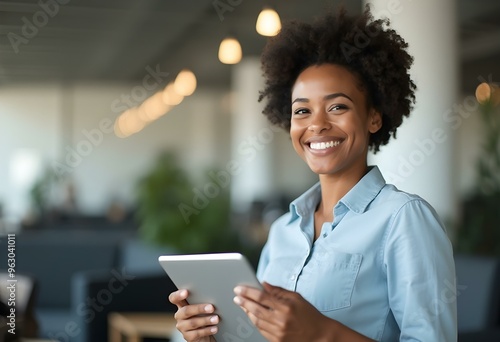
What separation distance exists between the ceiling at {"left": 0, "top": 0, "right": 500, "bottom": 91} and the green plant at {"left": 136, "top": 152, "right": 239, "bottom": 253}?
4.95ft

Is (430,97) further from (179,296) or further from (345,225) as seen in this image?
(179,296)

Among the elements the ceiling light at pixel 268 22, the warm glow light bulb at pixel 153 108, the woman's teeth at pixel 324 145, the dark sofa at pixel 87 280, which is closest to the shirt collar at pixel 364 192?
the woman's teeth at pixel 324 145

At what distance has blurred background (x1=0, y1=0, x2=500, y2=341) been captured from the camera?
484 cm

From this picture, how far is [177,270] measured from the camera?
1.61 meters

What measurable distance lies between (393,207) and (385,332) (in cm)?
27

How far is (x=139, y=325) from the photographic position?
182 inches

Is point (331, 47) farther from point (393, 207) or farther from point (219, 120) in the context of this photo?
point (219, 120)

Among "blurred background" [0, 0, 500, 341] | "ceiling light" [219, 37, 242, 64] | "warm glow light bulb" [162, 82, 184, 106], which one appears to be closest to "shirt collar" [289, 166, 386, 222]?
"blurred background" [0, 0, 500, 341]

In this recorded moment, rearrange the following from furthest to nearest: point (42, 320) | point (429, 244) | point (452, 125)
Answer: point (42, 320) < point (452, 125) < point (429, 244)

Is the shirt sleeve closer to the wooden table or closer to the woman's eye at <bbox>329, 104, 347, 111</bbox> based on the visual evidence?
the woman's eye at <bbox>329, 104, 347, 111</bbox>

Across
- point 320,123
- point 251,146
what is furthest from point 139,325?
point 251,146

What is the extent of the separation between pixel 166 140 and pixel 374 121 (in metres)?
14.8

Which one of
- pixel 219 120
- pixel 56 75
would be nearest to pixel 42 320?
pixel 56 75

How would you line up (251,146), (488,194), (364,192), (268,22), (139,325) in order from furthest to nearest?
(251,146), (488,194), (268,22), (139,325), (364,192)
